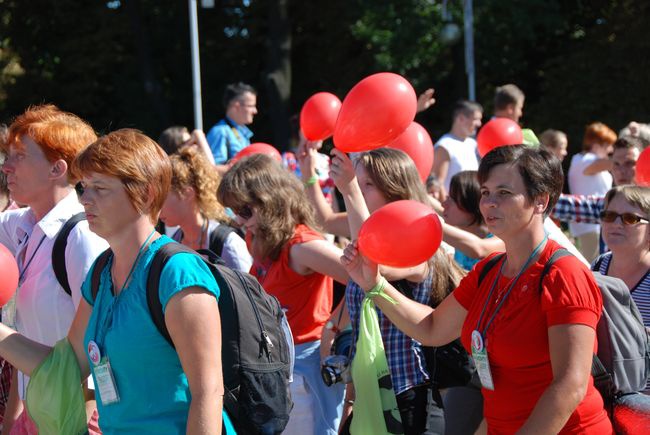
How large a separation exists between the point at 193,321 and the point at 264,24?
19037 millimetres

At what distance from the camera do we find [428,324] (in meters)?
3.16

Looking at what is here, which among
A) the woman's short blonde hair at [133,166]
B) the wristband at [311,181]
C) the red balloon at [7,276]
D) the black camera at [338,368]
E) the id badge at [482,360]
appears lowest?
the black camera at [338,368]

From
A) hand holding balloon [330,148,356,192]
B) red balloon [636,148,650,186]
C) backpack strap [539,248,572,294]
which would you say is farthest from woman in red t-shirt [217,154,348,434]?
red balloon [636,148,650,186]

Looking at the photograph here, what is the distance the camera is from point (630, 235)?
388 cm

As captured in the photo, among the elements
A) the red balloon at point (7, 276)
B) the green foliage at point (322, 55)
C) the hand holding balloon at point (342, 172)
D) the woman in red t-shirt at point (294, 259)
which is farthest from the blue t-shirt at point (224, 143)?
the green foliage at point (322, 55)

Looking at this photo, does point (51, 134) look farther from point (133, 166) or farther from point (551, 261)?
point (551, 261)

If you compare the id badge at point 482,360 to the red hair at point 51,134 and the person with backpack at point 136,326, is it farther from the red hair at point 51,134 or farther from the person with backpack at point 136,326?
the red hair at point 51,134

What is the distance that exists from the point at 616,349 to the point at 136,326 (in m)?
1.59

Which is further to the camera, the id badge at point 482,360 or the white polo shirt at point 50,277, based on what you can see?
the white polo shirt at point 50,277

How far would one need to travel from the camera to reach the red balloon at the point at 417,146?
15.7 ft

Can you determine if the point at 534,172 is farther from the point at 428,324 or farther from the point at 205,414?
the point at 205,414

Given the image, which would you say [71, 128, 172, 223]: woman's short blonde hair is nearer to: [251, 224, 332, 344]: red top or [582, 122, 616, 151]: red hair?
[251, 224, 332, 344]: red top

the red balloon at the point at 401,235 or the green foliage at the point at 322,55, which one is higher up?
the green foliage at the point at 322,55

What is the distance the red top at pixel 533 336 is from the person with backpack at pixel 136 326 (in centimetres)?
88
